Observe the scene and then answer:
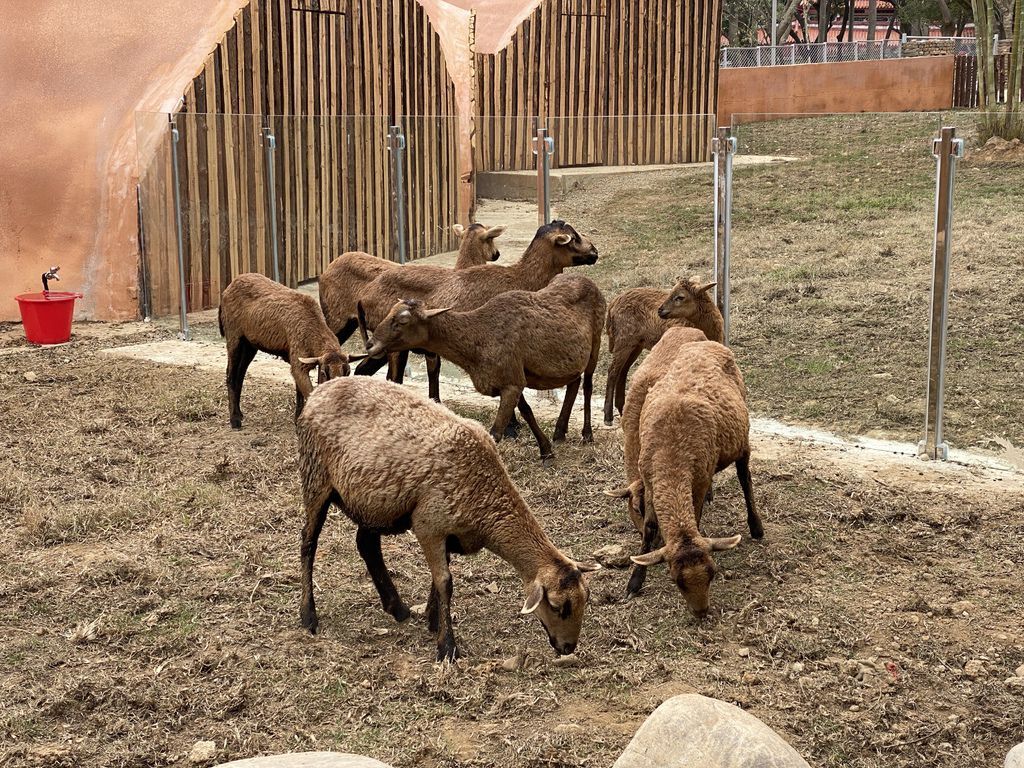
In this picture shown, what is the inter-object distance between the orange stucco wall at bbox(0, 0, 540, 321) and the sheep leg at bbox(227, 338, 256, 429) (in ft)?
17.1

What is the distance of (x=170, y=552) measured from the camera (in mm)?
6719

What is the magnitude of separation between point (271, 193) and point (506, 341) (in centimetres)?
557

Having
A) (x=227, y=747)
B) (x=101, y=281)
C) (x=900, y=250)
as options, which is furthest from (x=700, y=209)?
(x=101, y=281)

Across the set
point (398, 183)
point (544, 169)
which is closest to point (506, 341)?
point (544, 169)

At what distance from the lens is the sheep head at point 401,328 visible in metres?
8.06

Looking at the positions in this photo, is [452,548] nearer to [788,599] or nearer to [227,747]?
[227,747]

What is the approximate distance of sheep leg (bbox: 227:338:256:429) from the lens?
30.5ft

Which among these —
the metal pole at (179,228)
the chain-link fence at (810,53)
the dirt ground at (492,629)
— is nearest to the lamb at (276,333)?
the dirt ground at (492,629)

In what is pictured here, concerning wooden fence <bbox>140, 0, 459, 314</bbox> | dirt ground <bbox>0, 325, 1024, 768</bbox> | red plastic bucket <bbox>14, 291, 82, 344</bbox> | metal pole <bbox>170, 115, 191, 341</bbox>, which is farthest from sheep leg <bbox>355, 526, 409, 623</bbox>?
red plastic bucket <bbox>14, 291, 82, 344</bbox>

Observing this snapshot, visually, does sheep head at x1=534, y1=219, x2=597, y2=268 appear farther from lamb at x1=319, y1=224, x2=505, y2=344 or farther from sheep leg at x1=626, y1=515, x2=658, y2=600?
sheep leg at x1=626, y1=515, x2=658, y2=600

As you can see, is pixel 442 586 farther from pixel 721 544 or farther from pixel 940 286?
pixel 940 286

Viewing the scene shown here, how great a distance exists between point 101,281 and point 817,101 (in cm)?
2047

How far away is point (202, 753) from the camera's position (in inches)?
182

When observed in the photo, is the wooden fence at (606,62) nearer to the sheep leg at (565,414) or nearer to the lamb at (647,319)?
the lamb at (647,319)
